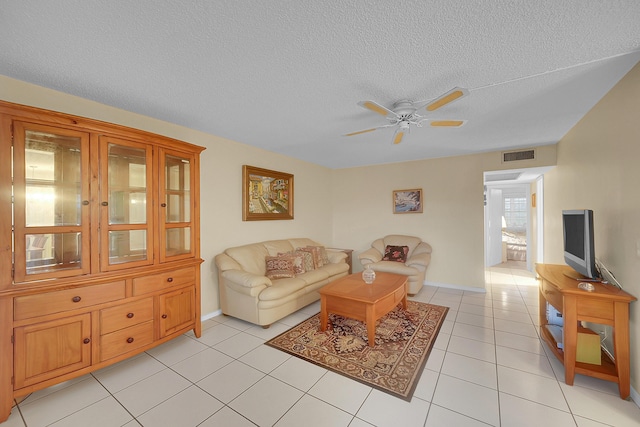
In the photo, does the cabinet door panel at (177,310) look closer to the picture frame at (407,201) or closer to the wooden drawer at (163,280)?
the wooden drawer at (163,280)

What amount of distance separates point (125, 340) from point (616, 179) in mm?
4558

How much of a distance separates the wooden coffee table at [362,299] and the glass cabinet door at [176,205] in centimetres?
170

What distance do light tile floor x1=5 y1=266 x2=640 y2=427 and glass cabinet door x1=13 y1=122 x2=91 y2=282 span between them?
1.02m

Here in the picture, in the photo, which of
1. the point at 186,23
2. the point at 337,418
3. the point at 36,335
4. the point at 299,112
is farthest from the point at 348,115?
the point at 36,335

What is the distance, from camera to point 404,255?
15.6 feet

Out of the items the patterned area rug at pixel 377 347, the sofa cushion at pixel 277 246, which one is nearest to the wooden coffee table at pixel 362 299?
the patterned area rug at pixel 377 347

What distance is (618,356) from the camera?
1913 mm

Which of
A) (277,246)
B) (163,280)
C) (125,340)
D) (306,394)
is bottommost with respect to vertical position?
(306,394)

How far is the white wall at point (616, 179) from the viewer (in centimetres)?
190

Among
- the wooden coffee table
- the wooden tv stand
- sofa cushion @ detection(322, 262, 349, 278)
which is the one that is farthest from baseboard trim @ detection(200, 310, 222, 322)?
the wooden tv stand

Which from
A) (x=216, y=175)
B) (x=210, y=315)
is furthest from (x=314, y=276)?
(x=216, y=175)

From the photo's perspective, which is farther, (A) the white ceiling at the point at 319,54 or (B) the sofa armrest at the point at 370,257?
(B) the sofa armrest at the point at 370,257

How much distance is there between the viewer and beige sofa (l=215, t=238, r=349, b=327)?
9.97 feet

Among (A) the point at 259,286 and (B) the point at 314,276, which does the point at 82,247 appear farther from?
(B) the point at 314,276
